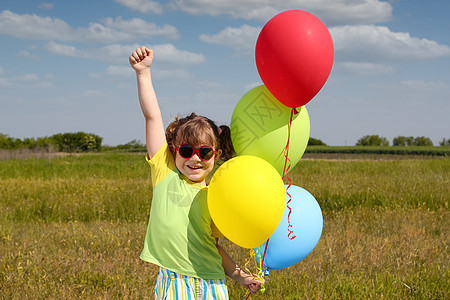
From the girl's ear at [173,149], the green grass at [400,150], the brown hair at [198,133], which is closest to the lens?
the brown hair at [198,133]

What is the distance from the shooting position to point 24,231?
242 inches

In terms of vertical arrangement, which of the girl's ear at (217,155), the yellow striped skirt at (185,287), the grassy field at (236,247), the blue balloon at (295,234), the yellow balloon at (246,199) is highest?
the girl's ear at (217,155)

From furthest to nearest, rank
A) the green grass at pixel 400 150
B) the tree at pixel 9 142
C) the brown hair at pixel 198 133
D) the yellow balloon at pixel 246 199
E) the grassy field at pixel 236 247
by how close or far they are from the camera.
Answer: the green grass at pixel 400 150 < the tree at pixel 9 142 < the grassy field at pixel 236 247 < the brown hair at pixel 198 133 < the yellow balloon at pixel 246 199

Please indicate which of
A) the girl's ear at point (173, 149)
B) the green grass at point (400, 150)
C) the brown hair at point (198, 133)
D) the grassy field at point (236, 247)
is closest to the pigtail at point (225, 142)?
the brown hair at point (198, 133)

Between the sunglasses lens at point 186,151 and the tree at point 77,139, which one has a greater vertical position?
the tree at point 77,139

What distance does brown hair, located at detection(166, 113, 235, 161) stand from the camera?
244 cm

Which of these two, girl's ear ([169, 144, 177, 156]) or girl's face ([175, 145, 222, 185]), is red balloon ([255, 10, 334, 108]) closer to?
girl's face ([175, 145, 222, 185])

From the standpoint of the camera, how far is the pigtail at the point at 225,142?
261 cm

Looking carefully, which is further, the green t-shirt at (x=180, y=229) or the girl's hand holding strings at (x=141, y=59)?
the girl's hand holding strings at (x=141, y=59)

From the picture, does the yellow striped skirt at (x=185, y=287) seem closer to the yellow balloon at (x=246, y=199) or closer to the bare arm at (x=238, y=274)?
the bare arm at (x=238, y=274)

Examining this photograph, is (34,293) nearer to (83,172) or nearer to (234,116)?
(234,116)

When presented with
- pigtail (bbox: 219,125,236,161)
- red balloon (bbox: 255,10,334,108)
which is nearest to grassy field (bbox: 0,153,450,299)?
pigtail (bbox: 219,125,236,161)

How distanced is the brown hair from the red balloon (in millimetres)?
427

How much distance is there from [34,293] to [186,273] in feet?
6.68
